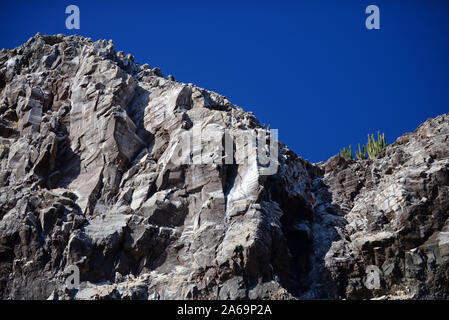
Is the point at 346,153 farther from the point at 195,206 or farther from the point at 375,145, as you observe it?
the point at 195,206

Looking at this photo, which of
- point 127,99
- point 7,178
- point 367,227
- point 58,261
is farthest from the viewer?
point 127,99

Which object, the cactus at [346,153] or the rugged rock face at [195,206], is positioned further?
the cactus at [346,153]

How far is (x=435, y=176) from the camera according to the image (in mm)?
37531

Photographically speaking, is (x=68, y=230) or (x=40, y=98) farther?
(x=40, y=98)

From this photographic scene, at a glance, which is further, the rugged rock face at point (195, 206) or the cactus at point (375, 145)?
the cactus at point (375, 145)

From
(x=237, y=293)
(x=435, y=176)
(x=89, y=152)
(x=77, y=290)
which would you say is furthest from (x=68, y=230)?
(x=435, y=176)

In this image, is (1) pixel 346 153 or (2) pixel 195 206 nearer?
(2) pixel 195 206

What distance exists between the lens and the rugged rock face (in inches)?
1358

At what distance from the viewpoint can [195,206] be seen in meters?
38.3

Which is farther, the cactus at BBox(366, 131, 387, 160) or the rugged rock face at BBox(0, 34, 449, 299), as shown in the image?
the cactus at BBox(366, 131, 387, 160)

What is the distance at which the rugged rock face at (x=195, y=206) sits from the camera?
3450 cm

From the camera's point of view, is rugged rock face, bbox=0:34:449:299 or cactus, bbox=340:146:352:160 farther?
cactus, bbox=340:146:352:160
